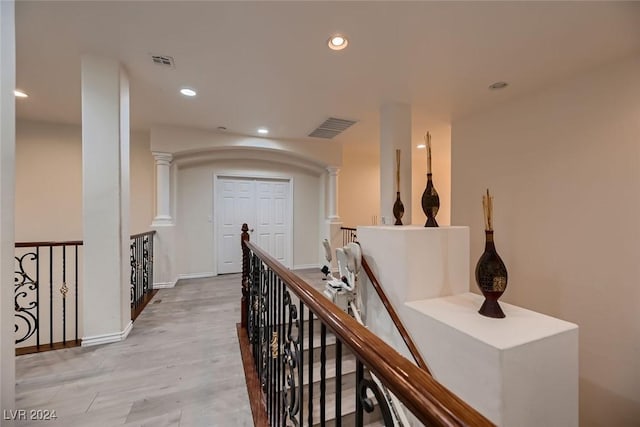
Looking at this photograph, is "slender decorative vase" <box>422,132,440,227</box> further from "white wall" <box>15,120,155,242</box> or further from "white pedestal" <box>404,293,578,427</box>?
"white wall" <box>15,120,155,242</box>

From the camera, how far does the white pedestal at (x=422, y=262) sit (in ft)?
6.79

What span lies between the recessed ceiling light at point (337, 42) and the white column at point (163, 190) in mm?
3276

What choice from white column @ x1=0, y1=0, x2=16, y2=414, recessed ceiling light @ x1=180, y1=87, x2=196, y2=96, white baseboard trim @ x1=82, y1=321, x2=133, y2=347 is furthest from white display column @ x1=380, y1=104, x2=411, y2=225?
white column @ x1=0, y1=0, x2=16, y2=414

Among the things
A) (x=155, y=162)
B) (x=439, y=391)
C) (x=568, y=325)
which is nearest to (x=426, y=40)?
(x=568, y=325)

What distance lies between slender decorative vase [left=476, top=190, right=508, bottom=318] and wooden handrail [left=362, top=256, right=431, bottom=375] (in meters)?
0.55

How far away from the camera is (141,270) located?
3609 millimetres

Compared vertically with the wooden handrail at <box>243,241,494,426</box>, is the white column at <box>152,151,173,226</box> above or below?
above

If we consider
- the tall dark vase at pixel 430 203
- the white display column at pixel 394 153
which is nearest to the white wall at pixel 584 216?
the white display column at pixel 394 153

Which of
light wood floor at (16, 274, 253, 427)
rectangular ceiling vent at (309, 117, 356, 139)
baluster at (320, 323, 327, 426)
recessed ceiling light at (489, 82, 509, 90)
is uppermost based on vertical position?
recessed ceiling light at (489, 82, 509, 90)

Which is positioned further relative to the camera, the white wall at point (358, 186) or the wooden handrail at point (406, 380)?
the white wall at point (358, 186)

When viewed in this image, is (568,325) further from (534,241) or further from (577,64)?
(577,64)

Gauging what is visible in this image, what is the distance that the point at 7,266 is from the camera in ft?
→ 4.03

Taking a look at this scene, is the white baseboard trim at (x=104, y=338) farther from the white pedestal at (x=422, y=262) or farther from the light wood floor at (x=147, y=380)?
the white pedestal at (x=422, y=262)

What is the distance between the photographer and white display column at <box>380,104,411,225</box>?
339 cm
